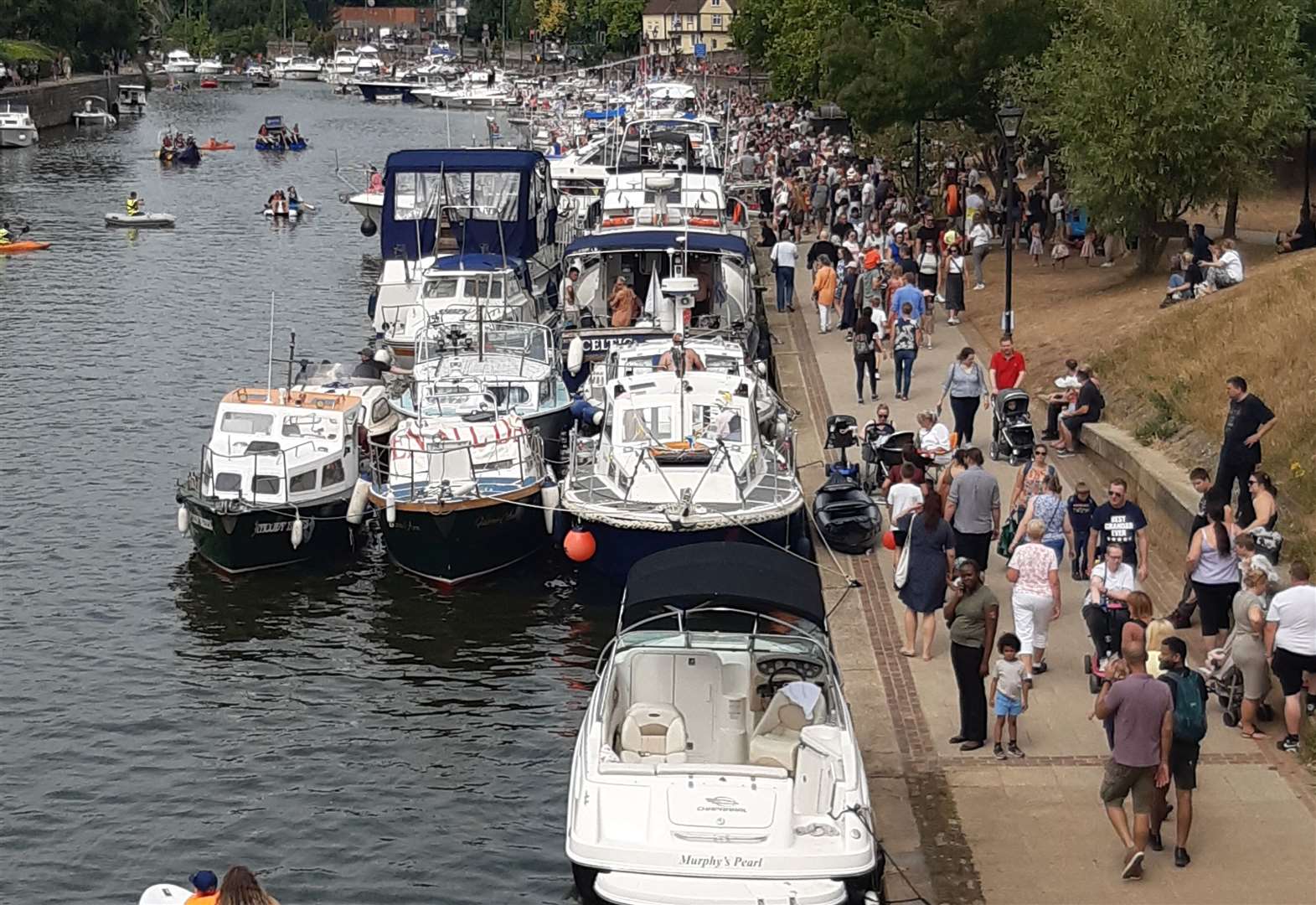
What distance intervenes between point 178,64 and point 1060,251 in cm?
15855

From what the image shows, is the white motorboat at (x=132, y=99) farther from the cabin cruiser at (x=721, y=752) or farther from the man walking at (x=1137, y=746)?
the man walking at (x=1137, y=746)

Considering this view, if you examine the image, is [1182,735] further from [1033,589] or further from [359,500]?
[359,500]

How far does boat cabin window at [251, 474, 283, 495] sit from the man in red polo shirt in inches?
405

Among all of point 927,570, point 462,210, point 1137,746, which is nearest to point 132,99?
point 462,210

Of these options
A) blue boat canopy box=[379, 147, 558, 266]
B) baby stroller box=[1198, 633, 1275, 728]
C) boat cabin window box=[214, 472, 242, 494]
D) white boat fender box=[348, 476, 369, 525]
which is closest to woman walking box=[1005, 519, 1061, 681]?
baby stroller box=[1198, 633, 1275, 728]

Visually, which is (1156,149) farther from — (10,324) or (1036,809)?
(10,324)

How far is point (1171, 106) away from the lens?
34281 millimetres

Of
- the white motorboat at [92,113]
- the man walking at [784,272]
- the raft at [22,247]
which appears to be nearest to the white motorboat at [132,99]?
the white motorboat at [92,113]

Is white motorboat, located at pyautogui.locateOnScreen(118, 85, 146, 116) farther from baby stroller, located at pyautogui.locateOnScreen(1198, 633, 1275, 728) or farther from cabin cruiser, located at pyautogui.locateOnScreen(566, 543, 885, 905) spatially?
baby stroller, located at pyautogui.locateOnScreen(1198, 633, 1275, 728)

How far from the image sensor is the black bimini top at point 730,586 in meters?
17.9

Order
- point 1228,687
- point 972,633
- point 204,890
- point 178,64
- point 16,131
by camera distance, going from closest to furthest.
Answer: point 204,890
point 972,633
point 1228,687
point 16,131
point 178,64

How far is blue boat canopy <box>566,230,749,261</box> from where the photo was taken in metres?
36.8

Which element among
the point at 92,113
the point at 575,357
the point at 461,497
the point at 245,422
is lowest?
the point at 461,497

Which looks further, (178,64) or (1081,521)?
(178,64)
